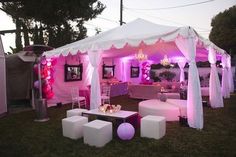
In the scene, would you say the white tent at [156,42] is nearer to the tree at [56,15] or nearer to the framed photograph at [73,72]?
the framed photograph at [73,72]

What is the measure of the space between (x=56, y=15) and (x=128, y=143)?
8752 mm

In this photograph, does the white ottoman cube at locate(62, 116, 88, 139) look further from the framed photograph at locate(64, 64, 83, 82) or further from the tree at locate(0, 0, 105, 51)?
the tree at locate(0, 0, 105, 51)

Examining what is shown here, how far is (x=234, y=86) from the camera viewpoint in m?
14.6

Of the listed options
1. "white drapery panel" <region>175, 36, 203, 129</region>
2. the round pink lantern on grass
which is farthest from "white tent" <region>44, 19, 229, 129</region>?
the round pink lantern on grass

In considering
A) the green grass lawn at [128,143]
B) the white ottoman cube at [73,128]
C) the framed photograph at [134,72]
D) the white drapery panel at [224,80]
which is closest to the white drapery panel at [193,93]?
the green grass lawn at [128,143]

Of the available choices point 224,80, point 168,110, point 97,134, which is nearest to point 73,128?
point 97,134

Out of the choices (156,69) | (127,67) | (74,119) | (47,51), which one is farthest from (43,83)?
(156,69)

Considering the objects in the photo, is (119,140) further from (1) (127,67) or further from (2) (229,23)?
(2) (229,23)

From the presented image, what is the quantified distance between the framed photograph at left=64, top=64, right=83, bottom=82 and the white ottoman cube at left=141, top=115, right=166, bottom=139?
5986 millimetres

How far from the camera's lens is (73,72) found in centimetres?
1030

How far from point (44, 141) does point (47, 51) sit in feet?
15.0

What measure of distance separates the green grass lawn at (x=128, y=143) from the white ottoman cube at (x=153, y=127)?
0.13 m

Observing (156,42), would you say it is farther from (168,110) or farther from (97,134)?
(97,134)

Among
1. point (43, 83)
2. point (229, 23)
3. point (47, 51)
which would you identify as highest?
point (229, 23)
